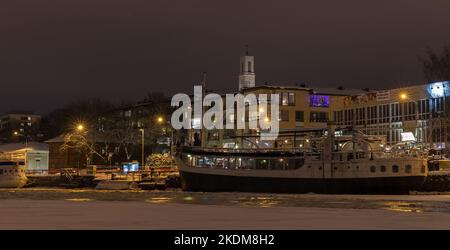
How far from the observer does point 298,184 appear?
5325 centimetres

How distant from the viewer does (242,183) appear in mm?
55656

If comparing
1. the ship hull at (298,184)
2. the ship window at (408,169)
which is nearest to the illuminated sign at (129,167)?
the ship hull at (298,184)

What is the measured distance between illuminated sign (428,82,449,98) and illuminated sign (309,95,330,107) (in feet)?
120

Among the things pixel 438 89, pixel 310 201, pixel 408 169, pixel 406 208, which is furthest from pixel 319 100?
pixel 406 208

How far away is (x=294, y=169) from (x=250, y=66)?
112779 millimetres

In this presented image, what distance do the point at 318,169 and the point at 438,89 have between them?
29.7 metres

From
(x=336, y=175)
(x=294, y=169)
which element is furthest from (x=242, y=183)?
(x=336, y=175)

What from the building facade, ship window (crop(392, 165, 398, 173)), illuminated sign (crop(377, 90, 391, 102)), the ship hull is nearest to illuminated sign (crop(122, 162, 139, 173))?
the ship hull

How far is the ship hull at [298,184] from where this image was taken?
1966 inches

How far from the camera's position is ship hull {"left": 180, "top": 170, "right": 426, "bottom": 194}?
4994 centimetres

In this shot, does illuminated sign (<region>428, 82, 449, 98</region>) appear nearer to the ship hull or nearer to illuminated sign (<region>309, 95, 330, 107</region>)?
the ship hull


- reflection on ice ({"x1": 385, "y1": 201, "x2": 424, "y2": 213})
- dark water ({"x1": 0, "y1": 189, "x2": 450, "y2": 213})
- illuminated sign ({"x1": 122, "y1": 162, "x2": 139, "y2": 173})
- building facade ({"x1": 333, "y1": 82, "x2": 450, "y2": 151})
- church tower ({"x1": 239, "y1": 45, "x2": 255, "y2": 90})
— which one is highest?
church tower ({"x1": 239, "y1": 45, "x2": 255, "y2": 90})
